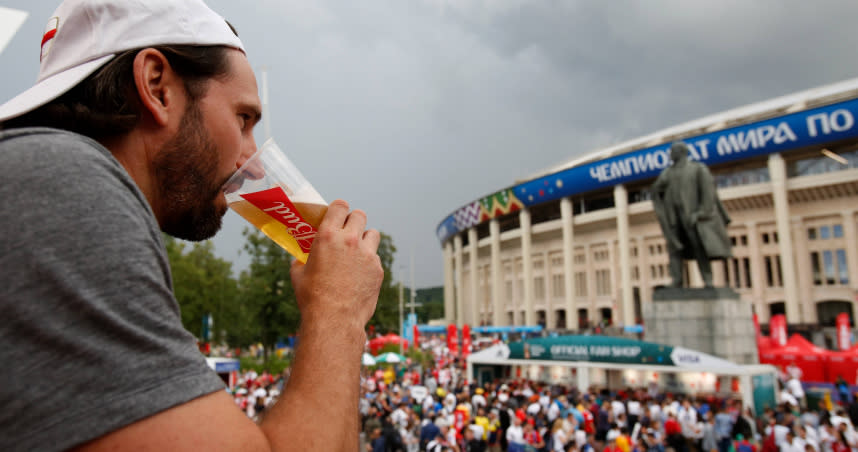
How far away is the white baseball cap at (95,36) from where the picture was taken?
0.81 metres

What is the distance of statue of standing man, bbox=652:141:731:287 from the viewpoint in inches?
652

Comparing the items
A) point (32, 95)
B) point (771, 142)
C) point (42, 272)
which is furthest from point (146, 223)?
point (771, 142)

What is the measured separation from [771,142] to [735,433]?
97.3ft

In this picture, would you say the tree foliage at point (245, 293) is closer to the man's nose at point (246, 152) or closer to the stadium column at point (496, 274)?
the stadium column at point (496, 274)

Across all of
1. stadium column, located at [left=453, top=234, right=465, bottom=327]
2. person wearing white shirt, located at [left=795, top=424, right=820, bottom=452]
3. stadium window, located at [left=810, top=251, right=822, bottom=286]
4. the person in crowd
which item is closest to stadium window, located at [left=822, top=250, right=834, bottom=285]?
stadium window, located at [left=810, top=251, right=822, bottom=286]

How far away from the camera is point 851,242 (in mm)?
35969

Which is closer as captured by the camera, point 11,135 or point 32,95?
point 11,135

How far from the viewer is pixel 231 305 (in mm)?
34844

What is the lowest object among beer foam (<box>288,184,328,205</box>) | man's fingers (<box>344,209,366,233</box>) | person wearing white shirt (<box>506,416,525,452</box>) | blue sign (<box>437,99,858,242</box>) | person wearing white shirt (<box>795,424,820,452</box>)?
person wearing white shirt (<box>506,416,525,452</box>)

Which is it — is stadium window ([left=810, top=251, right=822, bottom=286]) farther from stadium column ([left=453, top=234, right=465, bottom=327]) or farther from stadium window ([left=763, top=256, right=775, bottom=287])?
stadium column ([left=453, top=234, right=465, bottom=327])

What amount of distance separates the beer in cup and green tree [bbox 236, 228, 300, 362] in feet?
103

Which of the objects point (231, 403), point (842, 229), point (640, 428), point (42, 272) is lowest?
point (640, 428)

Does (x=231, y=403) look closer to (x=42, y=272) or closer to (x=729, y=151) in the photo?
(x=42, y=272)

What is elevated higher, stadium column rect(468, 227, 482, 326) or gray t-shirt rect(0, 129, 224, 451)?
stadium column rect(468, 227, 482, 326)
